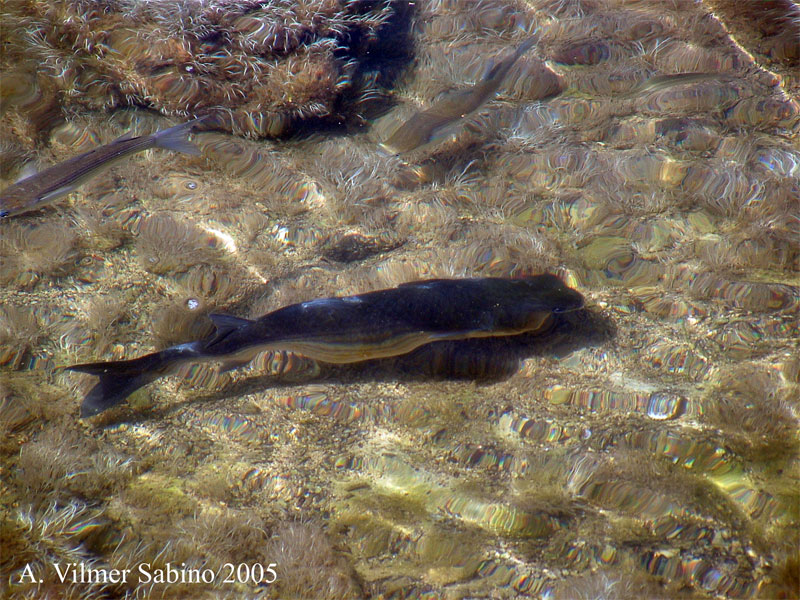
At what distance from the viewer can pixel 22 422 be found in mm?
2979

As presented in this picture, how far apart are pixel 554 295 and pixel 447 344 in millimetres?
890

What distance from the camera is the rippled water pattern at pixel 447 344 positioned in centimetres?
252

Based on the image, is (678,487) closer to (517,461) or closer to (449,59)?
(517,461)

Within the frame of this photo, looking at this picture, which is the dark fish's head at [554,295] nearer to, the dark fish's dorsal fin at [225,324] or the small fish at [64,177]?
the dark fish's dorsal fin at [225,324]

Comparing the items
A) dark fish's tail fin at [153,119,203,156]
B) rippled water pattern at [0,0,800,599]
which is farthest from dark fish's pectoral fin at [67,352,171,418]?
dark fish's tail fin at [153,119,203,156]

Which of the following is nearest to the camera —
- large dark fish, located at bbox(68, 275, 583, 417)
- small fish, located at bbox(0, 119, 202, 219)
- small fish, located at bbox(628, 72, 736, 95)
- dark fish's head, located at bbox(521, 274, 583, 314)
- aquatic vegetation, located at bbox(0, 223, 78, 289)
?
large dark fish, located at bbox(68, 275, 583, 417)

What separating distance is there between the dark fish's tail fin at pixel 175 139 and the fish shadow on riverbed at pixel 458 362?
2220 millimetres

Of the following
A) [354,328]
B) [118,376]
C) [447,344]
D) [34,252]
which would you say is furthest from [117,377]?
[447,344]

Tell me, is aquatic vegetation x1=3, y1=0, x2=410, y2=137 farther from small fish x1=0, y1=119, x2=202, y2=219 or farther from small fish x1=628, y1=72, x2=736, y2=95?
small fish x1=628, y1=72, x2=736, y2=95

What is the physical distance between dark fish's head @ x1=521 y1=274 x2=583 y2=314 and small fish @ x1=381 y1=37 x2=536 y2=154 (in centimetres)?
201

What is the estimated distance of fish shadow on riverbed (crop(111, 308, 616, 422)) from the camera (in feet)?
11.3

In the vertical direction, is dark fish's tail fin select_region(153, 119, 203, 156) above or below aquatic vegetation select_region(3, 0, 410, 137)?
below

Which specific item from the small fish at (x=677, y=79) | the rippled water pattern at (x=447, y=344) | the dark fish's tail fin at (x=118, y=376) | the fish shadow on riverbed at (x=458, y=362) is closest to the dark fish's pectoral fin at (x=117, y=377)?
the dark fish's tail fin at (x=118, y=376)

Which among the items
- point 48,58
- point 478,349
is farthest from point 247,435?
point 48,58
